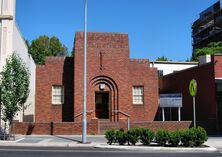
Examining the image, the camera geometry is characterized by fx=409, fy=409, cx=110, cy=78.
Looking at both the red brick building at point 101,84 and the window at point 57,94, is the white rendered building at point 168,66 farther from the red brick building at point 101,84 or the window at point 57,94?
the window at point 57,94

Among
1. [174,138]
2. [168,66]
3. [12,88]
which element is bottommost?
[174,138]

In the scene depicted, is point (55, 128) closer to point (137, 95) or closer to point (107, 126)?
point (107, 126)

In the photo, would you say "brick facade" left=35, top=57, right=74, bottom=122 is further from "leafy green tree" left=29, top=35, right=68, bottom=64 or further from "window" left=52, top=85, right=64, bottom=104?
"leafy green tree" left=29, top=35, right=68, bottom=64

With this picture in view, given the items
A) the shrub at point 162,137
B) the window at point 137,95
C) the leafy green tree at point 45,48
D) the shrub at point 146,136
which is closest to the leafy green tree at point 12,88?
the shrub at point 146,136

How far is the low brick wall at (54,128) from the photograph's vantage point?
28.8m

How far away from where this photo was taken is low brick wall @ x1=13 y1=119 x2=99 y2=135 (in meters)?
28.8

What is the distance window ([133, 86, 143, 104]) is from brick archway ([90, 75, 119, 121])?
207 centimetres

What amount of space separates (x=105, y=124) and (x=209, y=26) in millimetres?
77765

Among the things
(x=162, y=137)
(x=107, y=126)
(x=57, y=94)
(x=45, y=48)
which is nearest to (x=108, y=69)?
(x=57, y=94)

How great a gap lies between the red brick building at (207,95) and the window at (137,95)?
161 inches

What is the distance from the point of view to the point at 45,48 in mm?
65812

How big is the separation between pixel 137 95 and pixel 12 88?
40.4 feet

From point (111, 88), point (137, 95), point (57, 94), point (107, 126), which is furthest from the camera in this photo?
point (137, 95)

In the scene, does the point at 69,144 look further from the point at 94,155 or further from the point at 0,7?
the point at 0,7
